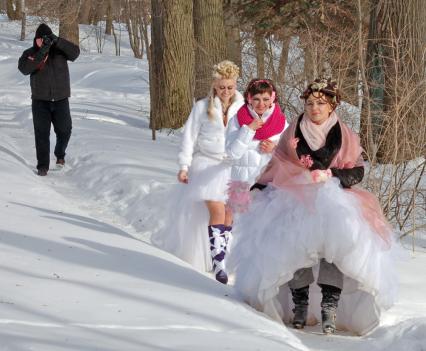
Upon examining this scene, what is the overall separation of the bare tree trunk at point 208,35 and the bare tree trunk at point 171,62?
1.83ft

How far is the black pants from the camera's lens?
11.6 m

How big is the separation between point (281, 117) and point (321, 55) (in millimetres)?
3703

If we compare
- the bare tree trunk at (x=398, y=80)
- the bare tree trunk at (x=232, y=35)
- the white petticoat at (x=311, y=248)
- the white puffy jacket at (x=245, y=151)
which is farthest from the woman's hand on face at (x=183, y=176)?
the bare tree trunk at (x=232, y=35)

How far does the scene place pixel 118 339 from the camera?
4.63m

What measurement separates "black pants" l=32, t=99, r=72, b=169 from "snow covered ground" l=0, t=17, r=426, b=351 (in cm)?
30

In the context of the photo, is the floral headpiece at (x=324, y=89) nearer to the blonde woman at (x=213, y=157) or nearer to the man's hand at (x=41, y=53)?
the blonde woman at (x=213, y=157)

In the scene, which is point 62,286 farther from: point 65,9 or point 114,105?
point 65,9

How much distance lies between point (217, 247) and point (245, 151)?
886mm

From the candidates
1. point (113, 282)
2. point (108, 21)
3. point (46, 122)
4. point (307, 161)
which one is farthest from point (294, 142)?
point (108, 21)

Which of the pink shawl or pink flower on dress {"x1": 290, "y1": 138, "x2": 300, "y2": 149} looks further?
pink flower on dress {"x1": 290, "y1": 138, "x2": 300, "y2": 149}

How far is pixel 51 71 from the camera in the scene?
11648 millimetres

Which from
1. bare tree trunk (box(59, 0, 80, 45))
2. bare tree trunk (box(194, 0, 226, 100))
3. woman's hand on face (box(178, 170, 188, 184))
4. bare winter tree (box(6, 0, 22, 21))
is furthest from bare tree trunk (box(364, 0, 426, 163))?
bare winter tree (box(6, 0, 22, 21))

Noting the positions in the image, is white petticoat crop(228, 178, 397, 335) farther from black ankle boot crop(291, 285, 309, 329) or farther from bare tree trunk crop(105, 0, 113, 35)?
bare tree trunk crop(105, 0, 113, 35)

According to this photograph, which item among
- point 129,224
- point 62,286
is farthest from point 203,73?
point 62,286
